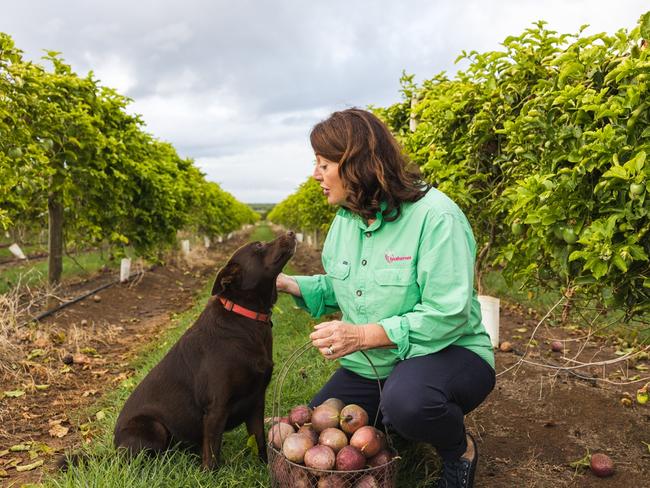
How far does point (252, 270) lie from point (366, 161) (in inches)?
39.2

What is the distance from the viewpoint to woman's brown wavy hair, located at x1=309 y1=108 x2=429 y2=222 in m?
2.92

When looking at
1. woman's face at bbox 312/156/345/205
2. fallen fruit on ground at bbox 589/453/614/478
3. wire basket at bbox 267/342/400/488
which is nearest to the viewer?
wire basket at bbox 267/342/400/488

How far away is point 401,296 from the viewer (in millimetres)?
2914

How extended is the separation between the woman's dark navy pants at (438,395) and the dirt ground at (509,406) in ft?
2.56

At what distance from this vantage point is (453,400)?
2748 millimetres

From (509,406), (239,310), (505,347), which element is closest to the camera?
(239,310)

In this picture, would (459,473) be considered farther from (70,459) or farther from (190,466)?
(70,459)

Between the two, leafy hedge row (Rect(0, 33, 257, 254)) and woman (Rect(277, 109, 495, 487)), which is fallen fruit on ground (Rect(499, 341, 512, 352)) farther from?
leafy hedge row (Rect(0, 33, 257, 254))

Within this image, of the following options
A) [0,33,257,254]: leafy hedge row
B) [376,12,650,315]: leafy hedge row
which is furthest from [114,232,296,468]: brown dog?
[0,33,257,254]: leafy hedge row

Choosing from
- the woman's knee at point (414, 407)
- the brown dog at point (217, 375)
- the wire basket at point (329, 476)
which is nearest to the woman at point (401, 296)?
the woman's knee at point (414, 407)

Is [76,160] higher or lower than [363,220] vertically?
higher

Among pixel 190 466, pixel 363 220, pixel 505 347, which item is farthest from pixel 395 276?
pixel 505 347

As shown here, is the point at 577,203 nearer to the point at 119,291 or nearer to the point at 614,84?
the point at 614,84

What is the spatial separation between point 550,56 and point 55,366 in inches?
235
